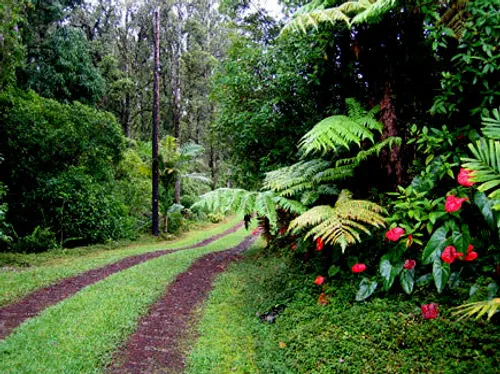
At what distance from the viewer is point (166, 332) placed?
393cm

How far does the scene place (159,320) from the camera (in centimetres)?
429

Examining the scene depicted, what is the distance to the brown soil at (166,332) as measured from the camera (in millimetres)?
3223

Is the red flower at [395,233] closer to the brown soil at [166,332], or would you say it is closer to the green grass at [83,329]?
the brown soil at [166,332]

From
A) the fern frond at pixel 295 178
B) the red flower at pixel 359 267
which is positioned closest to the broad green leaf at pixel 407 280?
the red flower at pixel 359 267

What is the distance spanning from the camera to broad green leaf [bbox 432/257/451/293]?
2566mm

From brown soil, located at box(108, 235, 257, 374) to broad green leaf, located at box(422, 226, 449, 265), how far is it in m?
2.64

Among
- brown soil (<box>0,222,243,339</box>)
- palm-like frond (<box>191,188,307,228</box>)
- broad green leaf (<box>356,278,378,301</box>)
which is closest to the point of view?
broad green leaf (<box>356,278,378,301</box>)

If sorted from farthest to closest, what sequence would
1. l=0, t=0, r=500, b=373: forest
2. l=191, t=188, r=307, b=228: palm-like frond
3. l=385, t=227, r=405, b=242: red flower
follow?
l=191, t=188, r=307, b=228: palm-like frond, l=385, t=227, r=405, b=242: red flower, l=0, t=0, r=500, b=373: forest

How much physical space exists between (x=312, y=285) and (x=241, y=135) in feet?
11.4

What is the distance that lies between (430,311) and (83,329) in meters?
3.93

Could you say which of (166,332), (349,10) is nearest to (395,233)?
(349,10)

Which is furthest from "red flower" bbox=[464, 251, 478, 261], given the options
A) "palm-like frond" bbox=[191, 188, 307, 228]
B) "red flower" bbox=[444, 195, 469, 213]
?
"palm-like frond" bbox=[191, 188, 307, 228]

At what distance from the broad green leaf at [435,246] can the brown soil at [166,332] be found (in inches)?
104

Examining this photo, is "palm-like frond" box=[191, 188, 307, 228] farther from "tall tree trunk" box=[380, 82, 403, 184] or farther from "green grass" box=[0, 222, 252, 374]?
"green grass" box=[0, 222, 252, 374]
